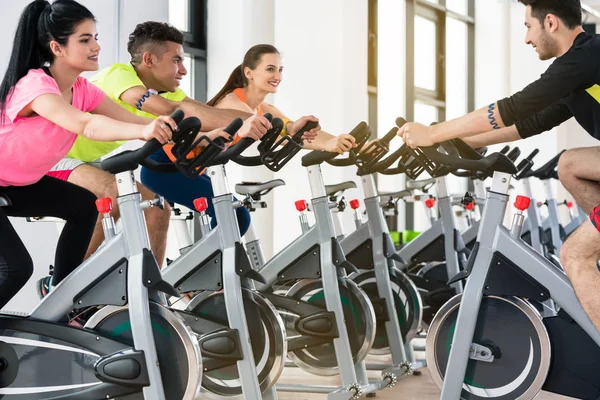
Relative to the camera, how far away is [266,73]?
3840 millimetres

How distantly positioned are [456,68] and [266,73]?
20.5ft

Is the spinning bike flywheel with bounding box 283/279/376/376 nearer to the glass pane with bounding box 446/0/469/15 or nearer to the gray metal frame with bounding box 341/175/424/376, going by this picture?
the gray metal frame with bounding box 341/175/424/376

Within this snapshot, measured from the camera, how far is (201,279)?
10.4ft

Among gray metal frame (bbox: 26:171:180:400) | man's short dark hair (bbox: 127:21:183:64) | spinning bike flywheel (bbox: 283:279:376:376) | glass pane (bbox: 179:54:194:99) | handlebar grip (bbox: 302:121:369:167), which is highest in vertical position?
glass pane (bbox: 179:54:194:99)

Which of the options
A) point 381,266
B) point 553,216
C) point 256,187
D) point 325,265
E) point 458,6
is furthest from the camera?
point 458,6

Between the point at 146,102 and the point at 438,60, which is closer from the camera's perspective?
the point at 146,102

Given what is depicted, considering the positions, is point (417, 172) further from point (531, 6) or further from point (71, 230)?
point (71, 230)

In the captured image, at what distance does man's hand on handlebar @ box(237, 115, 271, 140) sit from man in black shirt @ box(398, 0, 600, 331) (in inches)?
17.6

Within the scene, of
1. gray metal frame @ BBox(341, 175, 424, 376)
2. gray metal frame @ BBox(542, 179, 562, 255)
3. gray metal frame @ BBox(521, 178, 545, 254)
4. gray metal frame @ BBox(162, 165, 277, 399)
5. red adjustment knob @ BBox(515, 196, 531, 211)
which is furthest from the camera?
gray metal frame @ BBox(542, 179, 562, 255)

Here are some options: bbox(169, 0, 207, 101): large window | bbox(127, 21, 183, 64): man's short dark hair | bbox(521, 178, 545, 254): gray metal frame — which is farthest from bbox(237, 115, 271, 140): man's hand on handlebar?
bbox(169, 0, 207, 101): large window

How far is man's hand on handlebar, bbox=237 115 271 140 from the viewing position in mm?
2828

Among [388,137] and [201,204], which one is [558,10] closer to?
[388,137]

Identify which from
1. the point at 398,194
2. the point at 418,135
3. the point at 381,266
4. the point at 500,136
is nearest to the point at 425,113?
the point at 398,194

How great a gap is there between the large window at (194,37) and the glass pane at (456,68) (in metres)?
4.18
